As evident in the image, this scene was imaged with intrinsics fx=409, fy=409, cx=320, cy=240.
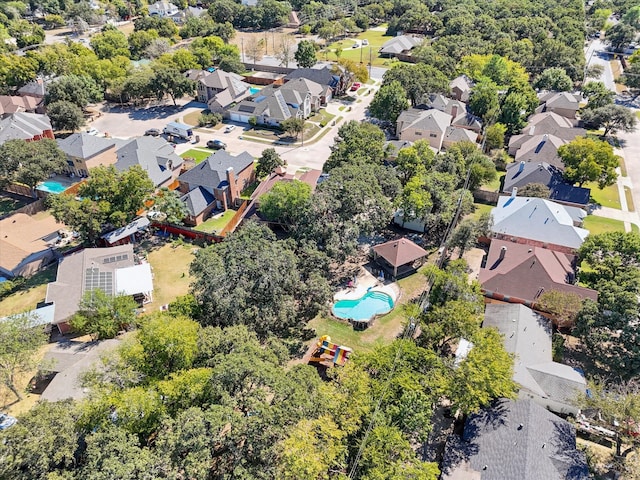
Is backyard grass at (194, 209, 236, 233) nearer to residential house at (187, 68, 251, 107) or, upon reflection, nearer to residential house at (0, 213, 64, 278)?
residential house at (0, 213, 64, 278)

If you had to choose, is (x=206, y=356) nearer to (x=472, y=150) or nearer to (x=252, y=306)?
(x=252, y=306)

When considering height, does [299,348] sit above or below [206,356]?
below

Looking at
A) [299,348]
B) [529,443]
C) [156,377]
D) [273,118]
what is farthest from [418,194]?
[273,118]

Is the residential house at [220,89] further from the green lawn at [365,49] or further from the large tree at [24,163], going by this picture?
the green lawn at [365,49]

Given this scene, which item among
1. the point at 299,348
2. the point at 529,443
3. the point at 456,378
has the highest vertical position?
the point at 456,378

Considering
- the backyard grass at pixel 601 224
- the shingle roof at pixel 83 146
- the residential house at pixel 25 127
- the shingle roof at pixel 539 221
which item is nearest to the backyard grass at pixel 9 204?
the shingle roof at pixel 83 146

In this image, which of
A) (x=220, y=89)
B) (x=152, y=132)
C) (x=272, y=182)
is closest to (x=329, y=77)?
(x=220, y=89)

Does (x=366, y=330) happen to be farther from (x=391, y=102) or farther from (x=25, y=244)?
(x=391, y=102)

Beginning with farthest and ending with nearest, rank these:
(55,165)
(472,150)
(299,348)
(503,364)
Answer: (472,150), (55,165), (299,348), (503,364)
